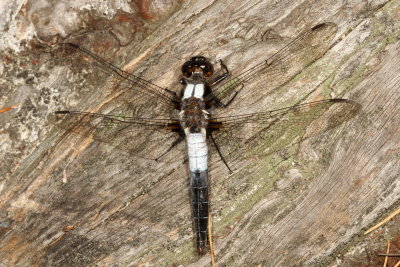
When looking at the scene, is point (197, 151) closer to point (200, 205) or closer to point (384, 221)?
point (200, 205)

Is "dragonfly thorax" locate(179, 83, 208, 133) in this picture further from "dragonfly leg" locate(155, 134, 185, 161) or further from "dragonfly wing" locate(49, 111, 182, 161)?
"dragonfly wing" locate(49, 111, 182, 161)

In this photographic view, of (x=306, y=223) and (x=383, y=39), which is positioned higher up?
(x=383, y=39)

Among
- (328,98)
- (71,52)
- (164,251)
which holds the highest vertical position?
(71,52)

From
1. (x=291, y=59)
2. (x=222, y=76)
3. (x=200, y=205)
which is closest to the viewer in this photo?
(x=200, y=205)

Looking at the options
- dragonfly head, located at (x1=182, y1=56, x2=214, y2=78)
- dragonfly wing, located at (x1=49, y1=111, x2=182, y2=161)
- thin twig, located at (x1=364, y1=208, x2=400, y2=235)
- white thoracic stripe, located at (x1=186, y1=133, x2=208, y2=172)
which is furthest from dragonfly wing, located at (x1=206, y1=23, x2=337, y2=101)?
thin twig, located at (x1=364, y1=208, x2=400, y2=235)

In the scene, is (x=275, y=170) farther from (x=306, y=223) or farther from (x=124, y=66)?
(x=124, y=66)

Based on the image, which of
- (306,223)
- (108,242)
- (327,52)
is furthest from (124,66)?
(306,223)

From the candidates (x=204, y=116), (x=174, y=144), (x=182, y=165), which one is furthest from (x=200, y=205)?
(x=204, y=116)
